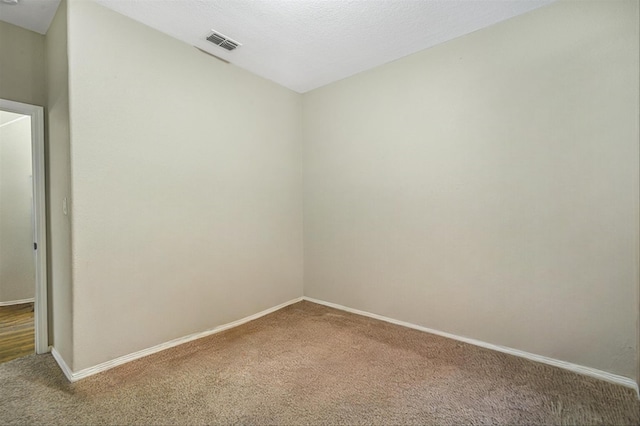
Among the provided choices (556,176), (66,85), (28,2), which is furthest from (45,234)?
(556,176)

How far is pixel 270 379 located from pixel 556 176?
2.53m

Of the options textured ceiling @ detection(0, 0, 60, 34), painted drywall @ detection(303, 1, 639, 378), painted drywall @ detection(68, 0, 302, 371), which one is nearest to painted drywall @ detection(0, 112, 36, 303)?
textured ceiling @ detection(0, 0, 60, 34)

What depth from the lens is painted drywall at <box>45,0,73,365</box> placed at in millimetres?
2010

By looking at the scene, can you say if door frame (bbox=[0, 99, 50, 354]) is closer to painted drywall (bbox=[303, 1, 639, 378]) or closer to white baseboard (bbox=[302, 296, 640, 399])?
painted drywall (bbox=[303, 1, 639, 378])

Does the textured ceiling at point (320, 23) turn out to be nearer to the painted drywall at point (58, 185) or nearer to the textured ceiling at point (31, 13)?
the textured ceiling at point (31, 13)

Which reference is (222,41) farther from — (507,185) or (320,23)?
(507,185)

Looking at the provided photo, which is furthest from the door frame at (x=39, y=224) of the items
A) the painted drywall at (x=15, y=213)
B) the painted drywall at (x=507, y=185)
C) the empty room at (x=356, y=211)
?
the painted drywall at (x=507, y=185)

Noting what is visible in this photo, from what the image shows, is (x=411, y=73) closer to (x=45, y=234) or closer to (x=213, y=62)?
(x=213, y=62)

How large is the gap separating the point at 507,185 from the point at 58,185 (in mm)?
3529

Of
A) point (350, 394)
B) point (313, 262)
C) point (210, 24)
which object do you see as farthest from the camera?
point (313, 262)

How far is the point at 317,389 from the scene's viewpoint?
187cm

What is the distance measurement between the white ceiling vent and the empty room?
0.02 metres

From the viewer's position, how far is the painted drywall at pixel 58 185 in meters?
2.01

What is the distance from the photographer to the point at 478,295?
7.98ft
